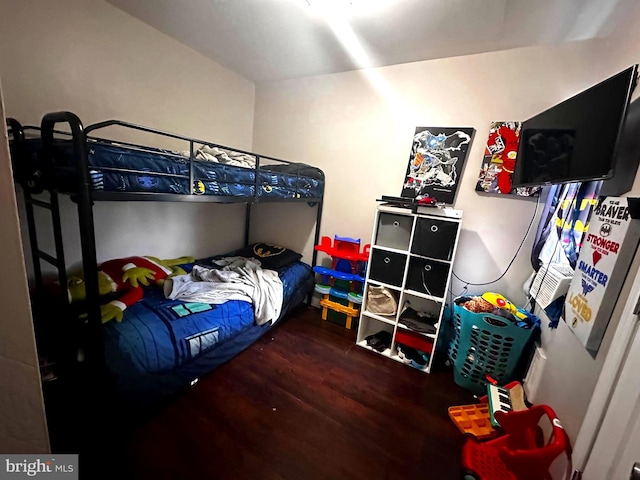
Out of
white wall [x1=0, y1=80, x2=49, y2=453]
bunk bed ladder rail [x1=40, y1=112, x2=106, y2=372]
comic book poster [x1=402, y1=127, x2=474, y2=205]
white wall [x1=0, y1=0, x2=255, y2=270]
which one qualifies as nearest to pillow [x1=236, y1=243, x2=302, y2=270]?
white wall [x1=0, y1=0, x2=255, y2=270]

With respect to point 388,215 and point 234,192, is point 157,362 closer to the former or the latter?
point 234,192

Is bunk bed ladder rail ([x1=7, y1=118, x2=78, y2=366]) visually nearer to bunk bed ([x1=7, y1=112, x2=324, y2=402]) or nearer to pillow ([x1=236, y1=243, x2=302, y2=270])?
bunk bed ([x1=7, y1=112, x2=324, y2=402])

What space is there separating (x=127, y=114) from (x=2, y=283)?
2113 mm

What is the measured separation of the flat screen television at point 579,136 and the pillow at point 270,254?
1.93 metres

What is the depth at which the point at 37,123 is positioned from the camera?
1.56 m

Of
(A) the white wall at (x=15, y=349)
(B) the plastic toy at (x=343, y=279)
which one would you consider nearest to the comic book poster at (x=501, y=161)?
(B) the plastic toy at (x=343, y=279)

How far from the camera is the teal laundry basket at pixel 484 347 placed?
162 cm

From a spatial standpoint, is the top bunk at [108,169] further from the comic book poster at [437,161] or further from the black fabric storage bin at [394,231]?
the comic book poster at [437,161]

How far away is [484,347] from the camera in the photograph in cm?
169

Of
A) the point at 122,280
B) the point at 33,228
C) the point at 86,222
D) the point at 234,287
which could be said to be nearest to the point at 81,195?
the point at 86,222

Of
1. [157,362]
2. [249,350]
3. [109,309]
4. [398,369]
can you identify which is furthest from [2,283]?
[398,369]

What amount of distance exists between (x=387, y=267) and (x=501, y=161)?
1122mm

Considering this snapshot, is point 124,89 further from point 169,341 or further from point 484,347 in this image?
point 484,347

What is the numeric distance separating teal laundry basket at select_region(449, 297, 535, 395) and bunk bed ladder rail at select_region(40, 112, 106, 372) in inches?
80.5
